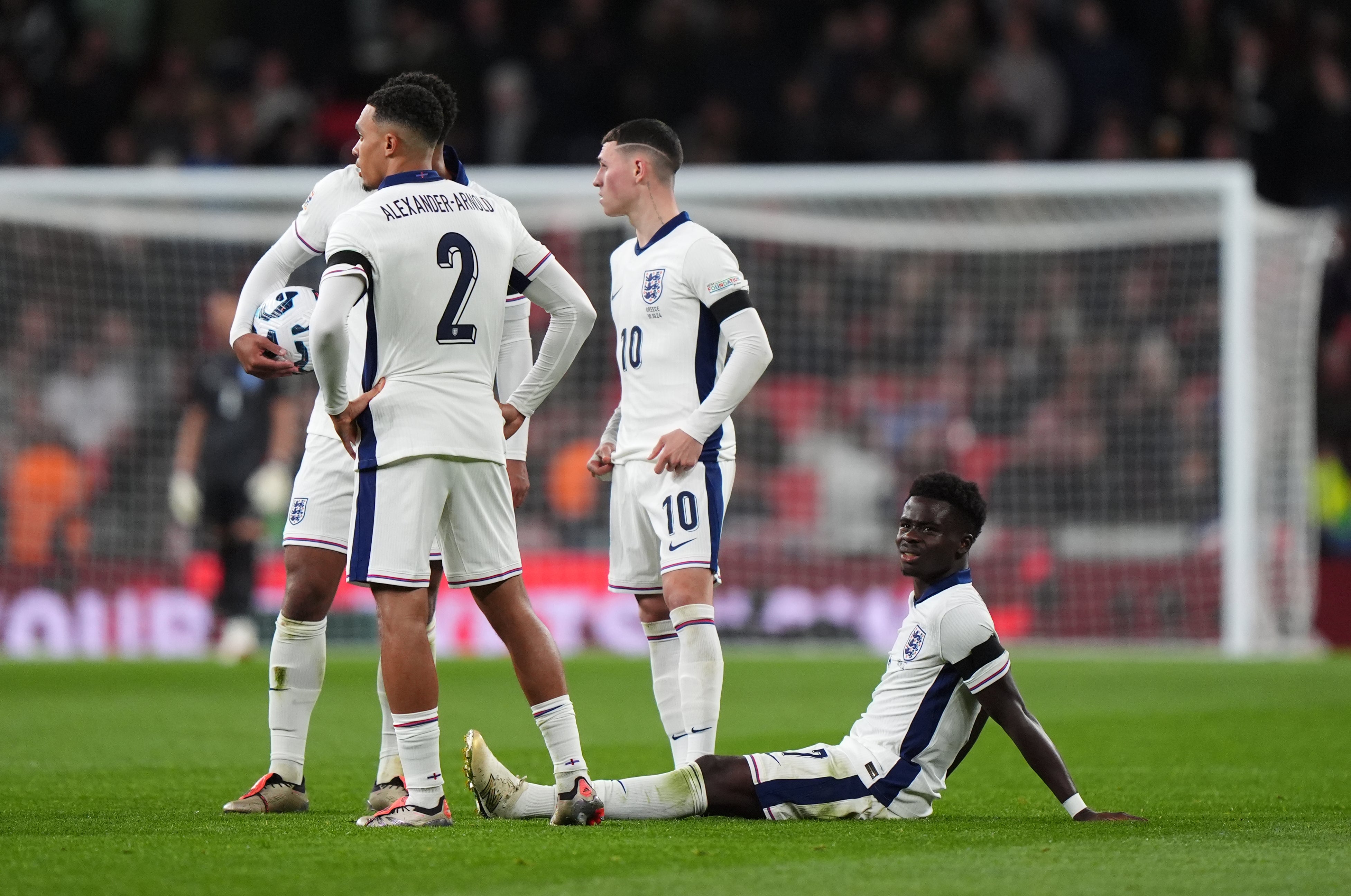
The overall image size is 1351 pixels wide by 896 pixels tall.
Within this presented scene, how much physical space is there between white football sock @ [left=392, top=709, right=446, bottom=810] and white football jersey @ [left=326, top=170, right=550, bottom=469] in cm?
71

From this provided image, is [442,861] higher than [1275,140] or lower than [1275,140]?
lower

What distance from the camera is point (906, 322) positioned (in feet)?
49.5

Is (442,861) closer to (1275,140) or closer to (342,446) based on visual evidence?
(342,446)

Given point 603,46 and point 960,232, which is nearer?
point 960,232

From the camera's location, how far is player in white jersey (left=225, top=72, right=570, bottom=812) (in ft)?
18.0

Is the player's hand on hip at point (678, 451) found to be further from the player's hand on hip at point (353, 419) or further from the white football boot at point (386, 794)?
the white football boot at point (386, 794)

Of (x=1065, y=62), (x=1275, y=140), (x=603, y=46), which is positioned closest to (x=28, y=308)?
(x=603, y=46)

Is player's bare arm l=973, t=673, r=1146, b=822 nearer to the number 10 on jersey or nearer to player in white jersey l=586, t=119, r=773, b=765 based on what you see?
player in white jersey l=586, t=119, r=773, b=765

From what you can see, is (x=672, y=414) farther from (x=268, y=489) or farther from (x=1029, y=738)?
Answer: (x=268, y=489)

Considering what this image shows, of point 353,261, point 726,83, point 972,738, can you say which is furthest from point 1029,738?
point 726,83

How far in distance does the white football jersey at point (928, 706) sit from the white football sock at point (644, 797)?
505mm

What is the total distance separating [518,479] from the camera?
220 inches

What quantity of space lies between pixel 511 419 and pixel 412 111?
A: 39.1 inches

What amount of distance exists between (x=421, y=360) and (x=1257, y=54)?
13.9 metres
